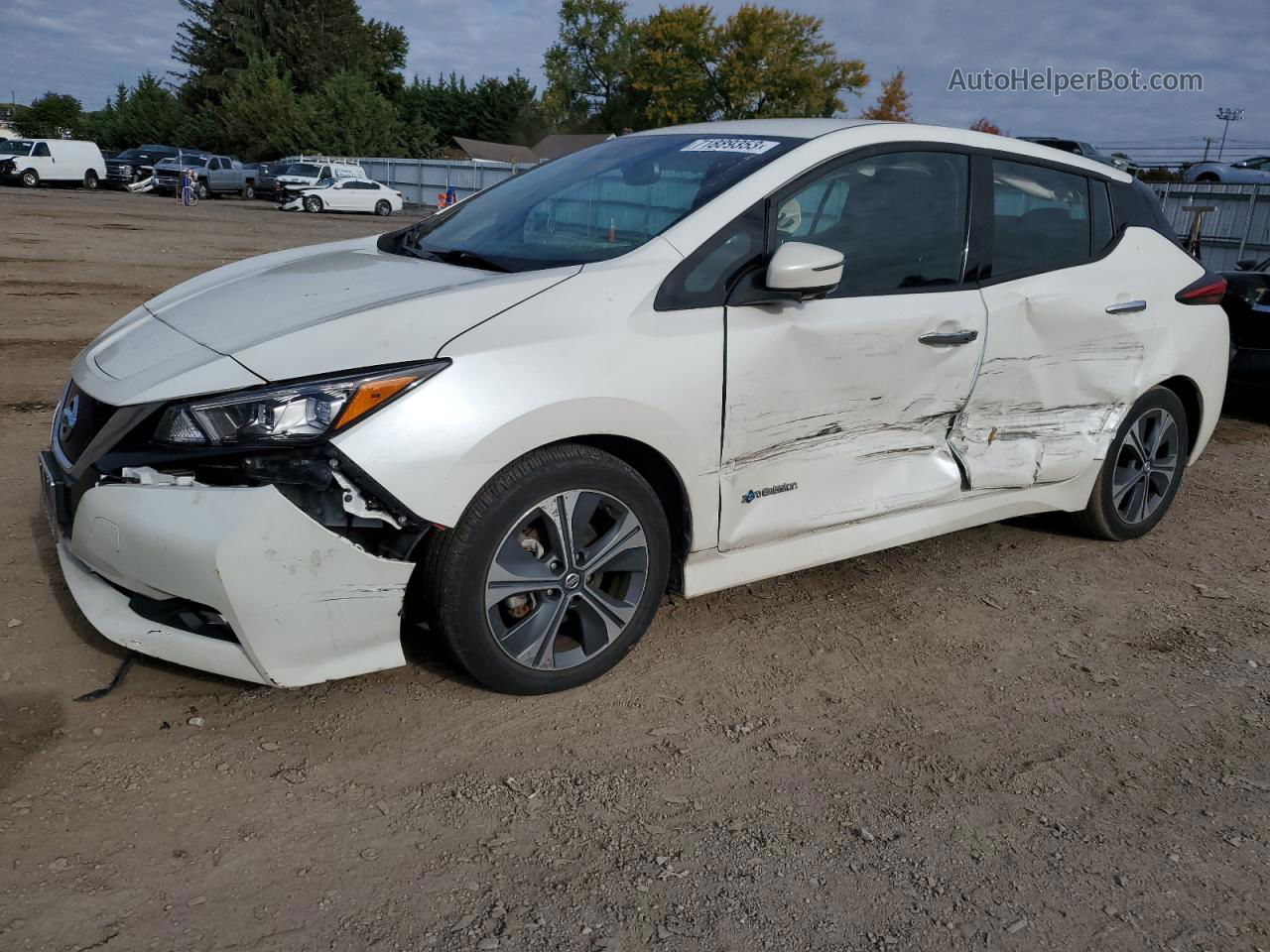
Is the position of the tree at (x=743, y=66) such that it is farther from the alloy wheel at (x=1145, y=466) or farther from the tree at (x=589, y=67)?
the alloy wheel at (x=1145, y=466)

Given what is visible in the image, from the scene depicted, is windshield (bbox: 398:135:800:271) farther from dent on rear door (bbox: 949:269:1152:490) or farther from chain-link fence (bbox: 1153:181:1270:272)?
chain-link fence (bbox: 1153:181:1270:272)

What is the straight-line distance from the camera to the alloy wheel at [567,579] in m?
3.05

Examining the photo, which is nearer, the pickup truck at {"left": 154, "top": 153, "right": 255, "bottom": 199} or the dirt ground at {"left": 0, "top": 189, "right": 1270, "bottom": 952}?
the dirt ground at {"left": 0, "top": 189, "right": 1270, "bottom": 952}

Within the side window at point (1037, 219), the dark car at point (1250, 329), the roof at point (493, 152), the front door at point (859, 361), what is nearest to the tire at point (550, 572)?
the front door at point (859, 361)

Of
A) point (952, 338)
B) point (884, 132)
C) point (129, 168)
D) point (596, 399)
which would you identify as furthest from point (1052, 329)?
point (129, 168)

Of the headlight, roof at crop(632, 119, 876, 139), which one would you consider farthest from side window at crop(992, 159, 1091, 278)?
the headlight

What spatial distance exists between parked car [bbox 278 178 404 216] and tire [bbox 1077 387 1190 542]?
1330 inches

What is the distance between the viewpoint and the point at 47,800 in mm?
2607

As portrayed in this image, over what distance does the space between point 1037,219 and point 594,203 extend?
1836mm

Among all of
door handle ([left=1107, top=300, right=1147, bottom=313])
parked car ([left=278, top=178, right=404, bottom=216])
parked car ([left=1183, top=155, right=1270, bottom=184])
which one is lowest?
parked car ([left=278, top=178, right=404, bottom=216])

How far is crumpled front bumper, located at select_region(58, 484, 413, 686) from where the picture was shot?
268cm

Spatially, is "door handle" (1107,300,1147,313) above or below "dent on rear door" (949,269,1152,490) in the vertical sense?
above

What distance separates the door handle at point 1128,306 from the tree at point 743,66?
61399mm

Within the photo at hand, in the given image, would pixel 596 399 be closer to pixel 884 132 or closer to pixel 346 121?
pixel 884 132
